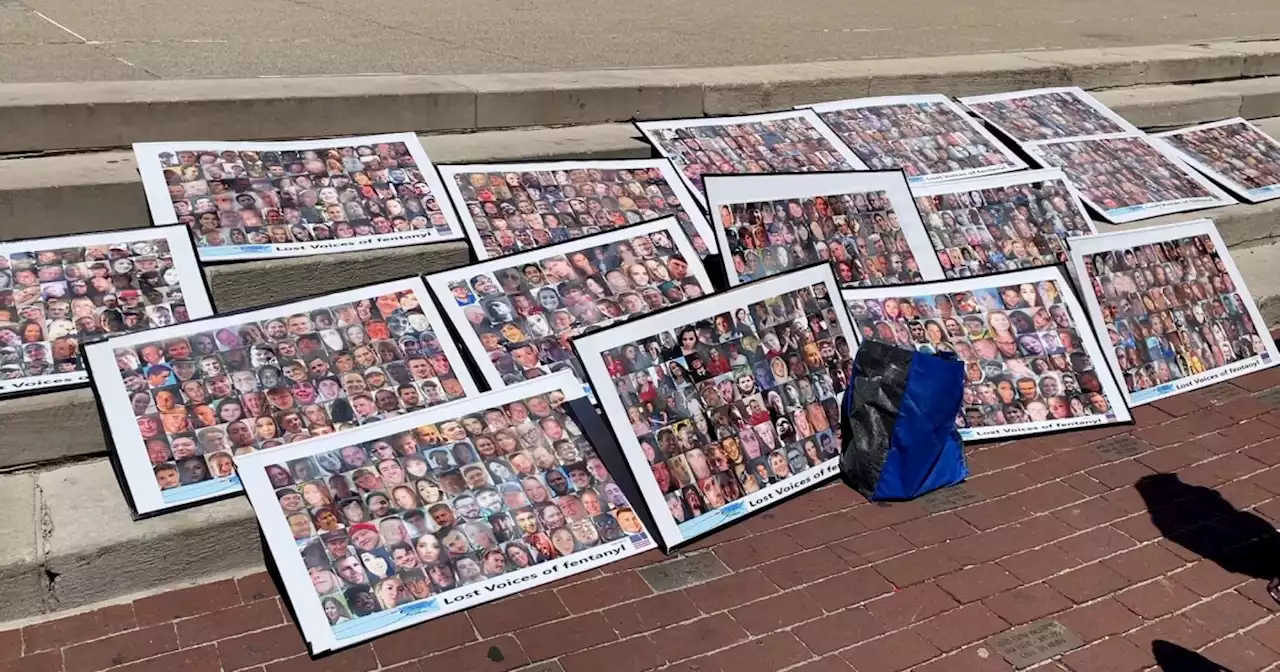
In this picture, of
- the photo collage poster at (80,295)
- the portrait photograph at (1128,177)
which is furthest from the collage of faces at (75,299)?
the portrait photograph at (1128,177)

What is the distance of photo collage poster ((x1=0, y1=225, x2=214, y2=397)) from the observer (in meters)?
3.60

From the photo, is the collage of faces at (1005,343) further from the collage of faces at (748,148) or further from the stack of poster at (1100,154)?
the stack of poster at (1100,154)

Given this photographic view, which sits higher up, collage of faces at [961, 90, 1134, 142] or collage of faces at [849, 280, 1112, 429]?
collage of faces at [961, 90, 1134, 142]

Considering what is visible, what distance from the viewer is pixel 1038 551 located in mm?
3742

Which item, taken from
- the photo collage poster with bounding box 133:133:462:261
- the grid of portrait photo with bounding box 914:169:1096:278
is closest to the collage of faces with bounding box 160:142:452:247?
the photo collage poster with bounding box 133:133:462:261

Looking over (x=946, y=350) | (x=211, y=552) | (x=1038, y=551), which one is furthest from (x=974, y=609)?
(x=211, y=552)

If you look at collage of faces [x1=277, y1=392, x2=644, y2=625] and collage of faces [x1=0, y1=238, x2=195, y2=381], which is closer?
collage of faces [x1=277, y1=392, x2=644, y2=625]

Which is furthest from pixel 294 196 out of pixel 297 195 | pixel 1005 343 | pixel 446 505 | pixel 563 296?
pixel 1005 343

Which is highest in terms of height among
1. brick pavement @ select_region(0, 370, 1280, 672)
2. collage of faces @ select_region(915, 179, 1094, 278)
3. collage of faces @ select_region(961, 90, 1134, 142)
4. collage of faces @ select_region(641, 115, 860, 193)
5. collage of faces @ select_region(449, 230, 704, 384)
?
collage of faces @ select_region(641, 115, 860, 193)

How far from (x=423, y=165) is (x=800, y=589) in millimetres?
2296

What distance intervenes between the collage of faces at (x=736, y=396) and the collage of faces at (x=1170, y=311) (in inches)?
55.7

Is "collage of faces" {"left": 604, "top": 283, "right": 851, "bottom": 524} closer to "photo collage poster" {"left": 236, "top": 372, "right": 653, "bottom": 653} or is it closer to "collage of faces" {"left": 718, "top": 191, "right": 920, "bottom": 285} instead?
"photo collage poster" {"left": 236, "top": 372, "right": 653, "bottom": 653}

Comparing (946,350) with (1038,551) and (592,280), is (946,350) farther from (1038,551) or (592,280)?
(592,280)

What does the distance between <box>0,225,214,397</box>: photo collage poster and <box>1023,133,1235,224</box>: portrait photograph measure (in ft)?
13.5
